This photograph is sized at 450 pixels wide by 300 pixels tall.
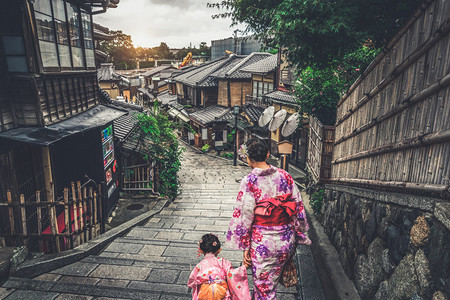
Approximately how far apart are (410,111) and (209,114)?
25.4m

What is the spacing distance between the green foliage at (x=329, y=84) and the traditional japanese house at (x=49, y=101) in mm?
6821

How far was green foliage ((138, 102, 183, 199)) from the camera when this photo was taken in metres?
11.5

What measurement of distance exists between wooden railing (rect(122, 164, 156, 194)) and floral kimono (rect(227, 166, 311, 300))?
8610 millimetres

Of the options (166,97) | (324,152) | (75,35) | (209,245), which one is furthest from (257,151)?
(166,97)

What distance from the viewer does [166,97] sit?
141 feet

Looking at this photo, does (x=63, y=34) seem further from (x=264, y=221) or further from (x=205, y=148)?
(x=205, y=148)

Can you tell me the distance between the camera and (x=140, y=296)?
14.4 feet

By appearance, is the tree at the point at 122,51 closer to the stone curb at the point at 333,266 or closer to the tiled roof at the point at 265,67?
the tiled roof at the point at 265,67

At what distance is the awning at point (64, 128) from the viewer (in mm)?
6240

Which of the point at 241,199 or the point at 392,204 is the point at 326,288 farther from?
the point at 241,199

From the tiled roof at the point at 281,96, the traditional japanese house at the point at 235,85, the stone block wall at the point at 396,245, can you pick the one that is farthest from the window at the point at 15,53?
the traditional japanese house at the point at 235,85

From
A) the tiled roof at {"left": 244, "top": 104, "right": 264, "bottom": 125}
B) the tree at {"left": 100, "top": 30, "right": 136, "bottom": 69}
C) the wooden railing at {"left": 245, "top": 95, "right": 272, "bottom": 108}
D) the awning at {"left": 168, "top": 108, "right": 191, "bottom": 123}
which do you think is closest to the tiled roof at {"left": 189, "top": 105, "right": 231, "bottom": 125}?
the awning at {"left": 168, "top": 108, "right": 191, "bottom": 123}

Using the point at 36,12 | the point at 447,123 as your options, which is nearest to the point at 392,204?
the point at 447,123

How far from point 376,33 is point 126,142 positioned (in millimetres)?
9819
